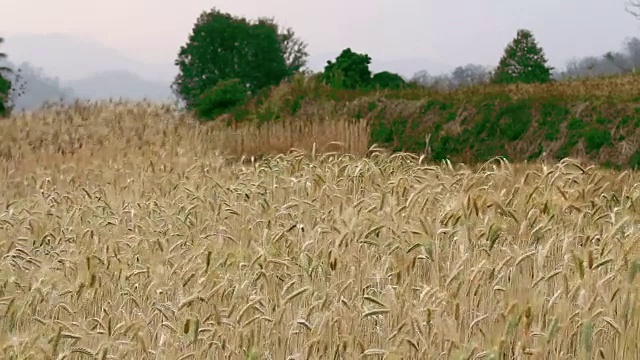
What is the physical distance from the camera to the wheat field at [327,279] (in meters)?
2.38

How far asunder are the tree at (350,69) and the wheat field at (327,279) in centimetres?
1031

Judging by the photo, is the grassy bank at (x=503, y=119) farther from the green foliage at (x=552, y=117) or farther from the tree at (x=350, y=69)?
the tree at (x=350, y=69)

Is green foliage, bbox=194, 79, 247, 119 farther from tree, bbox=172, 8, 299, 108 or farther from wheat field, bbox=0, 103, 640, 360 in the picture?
wheat field, bbox=0, 103, 640, 360

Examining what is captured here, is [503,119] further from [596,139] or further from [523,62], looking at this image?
[523,62]

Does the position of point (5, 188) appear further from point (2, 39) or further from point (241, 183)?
point (2, 39)

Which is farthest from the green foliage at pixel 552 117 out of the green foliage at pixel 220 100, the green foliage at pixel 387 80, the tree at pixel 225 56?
the tree at pixel 225 56

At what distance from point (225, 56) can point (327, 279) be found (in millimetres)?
22614

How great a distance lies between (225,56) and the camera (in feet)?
82.7

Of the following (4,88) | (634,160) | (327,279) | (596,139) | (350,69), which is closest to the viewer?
(327,279)

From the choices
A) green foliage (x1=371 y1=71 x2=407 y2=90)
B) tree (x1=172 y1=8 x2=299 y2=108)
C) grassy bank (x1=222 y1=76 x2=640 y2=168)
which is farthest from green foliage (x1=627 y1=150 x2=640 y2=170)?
tree (x1=172 y1=8 x2=299 y2=108)

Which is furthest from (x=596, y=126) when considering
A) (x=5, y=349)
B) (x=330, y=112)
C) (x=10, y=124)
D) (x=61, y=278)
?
(x=10, y=124)

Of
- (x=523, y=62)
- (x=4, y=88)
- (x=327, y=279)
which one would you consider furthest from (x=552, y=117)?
(x=4, y=88)

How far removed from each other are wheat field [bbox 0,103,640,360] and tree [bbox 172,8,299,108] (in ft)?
64.0

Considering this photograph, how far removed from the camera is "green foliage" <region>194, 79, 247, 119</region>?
16.6 meters
